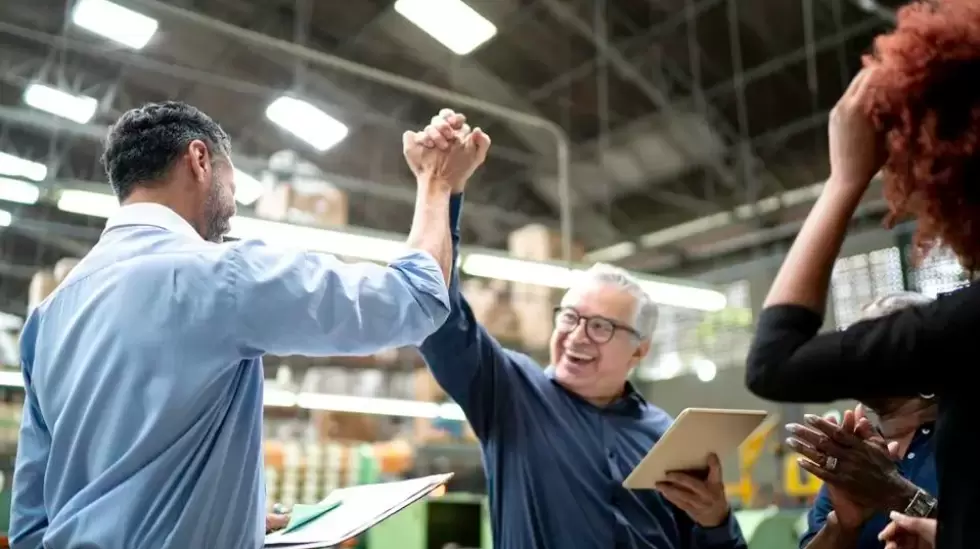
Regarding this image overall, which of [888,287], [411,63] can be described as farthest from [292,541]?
[411,63]

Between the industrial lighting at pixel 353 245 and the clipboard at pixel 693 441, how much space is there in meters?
1.70

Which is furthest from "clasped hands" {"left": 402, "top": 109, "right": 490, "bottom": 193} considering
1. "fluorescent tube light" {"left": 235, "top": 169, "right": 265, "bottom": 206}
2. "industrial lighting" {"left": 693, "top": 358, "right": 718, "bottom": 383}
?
"industrial lighting" {"left": 693, "top": 358, "right": 718, "bottom": 383}

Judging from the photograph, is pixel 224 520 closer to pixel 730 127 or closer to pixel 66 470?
pixel 66 470

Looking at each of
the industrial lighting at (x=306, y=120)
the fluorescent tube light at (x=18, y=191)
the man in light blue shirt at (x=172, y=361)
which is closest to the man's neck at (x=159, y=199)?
the man in light blue shirt at (x=172, y=361)

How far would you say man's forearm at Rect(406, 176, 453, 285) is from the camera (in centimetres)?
149

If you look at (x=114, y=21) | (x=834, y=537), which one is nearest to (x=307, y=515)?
(x=834, y=537)

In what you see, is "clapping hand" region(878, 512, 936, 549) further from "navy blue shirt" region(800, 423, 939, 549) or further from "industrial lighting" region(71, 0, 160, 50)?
"industrial lighting" region(71, 0, 160, 50)

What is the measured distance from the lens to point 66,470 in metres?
1.24

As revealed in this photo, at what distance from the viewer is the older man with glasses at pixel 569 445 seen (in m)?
→ 1.94

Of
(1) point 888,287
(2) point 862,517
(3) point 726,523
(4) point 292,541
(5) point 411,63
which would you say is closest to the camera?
(4) point 292,541

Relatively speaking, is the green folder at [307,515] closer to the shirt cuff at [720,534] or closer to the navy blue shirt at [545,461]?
the navy blue shirt at [545,461]

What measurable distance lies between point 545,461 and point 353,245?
271 cm

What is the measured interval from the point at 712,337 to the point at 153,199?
33.4 feet

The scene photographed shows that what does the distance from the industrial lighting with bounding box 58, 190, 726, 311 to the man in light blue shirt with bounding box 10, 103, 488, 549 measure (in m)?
1.81
